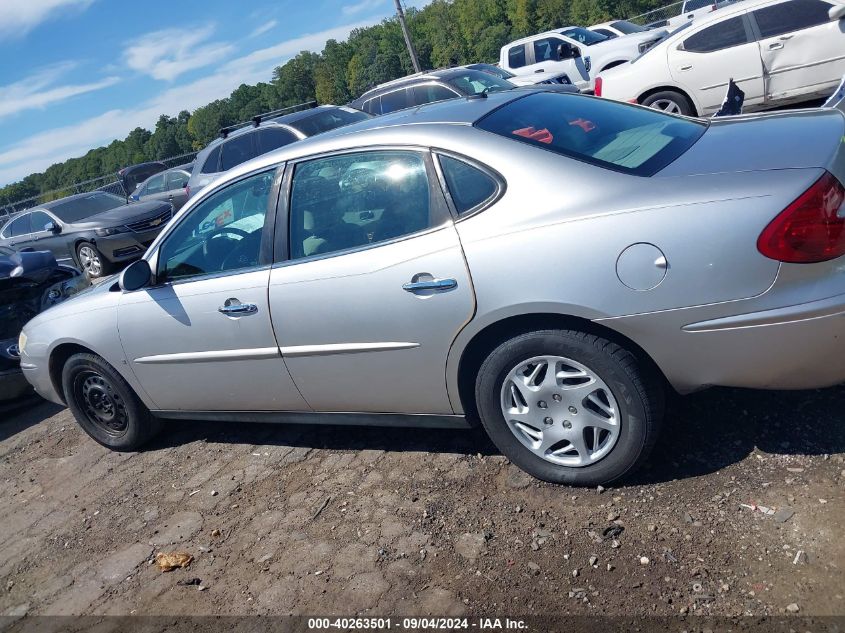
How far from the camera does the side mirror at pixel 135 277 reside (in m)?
4.32

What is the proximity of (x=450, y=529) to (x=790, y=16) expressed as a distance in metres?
8.53

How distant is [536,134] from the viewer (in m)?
3.38

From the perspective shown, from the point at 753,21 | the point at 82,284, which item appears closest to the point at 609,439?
the point at 82,284

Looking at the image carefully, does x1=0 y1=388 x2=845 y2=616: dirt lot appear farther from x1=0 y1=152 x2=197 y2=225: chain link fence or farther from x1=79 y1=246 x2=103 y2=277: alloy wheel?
x1=0 y1=152 x2=197 y2=225: chain link fence

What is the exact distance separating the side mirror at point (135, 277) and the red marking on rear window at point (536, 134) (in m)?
2.31

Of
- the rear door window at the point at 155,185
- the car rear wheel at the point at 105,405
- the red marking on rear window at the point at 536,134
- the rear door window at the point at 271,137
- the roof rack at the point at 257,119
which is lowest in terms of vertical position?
the car rear wheel at the point at 105,405

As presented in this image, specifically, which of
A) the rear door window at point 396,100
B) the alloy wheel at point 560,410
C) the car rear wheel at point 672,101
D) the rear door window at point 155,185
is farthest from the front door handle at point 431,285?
the rear door window at point 155,185

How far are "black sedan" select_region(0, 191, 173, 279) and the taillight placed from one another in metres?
11.5

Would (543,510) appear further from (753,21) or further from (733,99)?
(753,21)

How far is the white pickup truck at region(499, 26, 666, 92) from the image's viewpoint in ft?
51.3

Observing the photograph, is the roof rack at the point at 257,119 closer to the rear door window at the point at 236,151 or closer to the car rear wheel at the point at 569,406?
the rear door window at the point at 236,151

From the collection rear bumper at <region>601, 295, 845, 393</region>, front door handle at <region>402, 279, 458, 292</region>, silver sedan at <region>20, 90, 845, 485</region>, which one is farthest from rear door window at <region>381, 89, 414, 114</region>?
rear bumper at <region>601, 295, 845, 393</region>

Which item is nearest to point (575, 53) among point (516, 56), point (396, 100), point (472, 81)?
point (516, 56)

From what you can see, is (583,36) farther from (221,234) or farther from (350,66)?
(350,66)
